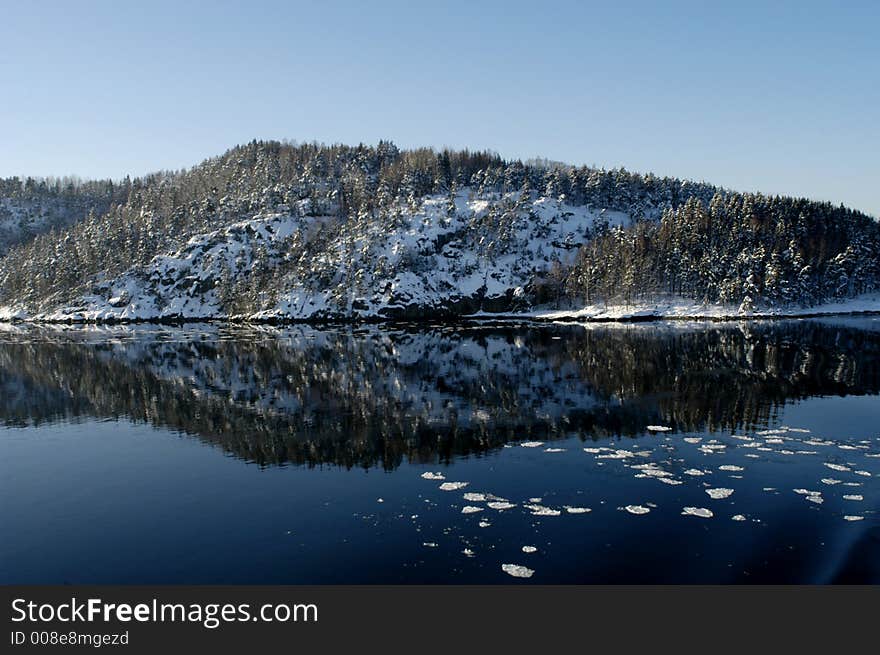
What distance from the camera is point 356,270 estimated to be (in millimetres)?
169750

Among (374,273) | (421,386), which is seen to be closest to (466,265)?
(374,273)

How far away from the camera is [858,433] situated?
34.4 meters

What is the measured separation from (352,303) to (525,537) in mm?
143986

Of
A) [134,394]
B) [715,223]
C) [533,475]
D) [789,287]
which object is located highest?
[715,223]

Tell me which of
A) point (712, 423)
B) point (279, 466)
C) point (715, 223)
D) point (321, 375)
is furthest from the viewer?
point (715, 223)

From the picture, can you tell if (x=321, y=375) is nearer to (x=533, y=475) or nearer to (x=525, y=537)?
(x=533, y=475)

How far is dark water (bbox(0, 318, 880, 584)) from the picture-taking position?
19.0 meters

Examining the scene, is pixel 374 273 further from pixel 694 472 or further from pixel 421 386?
pixel 694 472

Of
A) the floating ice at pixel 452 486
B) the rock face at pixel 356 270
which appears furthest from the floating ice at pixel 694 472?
the rock face at pixel 356 270

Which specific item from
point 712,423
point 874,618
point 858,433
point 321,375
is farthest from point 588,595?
point 321,375

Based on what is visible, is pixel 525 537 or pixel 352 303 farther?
pixel 352 303

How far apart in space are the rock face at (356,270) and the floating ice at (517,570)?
462 ft

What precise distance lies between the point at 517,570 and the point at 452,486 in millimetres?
8746

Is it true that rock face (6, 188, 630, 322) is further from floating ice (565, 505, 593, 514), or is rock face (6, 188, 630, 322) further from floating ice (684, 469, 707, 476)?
floating ice (565, 505, 593, 514)
